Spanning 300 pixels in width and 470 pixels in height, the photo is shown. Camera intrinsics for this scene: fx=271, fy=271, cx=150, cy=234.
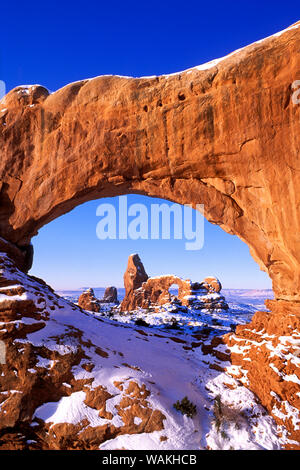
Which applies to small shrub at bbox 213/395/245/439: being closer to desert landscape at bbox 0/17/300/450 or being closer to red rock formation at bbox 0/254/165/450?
desert landscape at bbox 0/17/300/450

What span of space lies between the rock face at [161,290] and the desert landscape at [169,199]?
37835 mm

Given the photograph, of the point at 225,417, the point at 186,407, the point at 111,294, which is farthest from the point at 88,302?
the point at 225,417

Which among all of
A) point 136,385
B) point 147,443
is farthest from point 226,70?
point 147,443

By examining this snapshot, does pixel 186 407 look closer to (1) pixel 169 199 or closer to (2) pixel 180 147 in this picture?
(1) pixel 169 199

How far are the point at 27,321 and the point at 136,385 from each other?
439 cm

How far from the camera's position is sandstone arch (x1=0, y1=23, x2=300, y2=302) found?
36.0ft

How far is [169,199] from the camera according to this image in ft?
44.5

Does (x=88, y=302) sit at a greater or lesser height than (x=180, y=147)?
lesser

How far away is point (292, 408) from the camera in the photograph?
8.28 metres

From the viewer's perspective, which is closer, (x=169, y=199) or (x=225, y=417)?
(x=225, y=417)

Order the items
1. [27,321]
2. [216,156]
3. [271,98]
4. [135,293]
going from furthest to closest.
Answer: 1. [135,293]
2. [216,156]
3. [271,98]
4. [27,321]

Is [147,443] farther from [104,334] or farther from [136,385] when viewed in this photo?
[104,334]

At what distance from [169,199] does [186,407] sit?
28.9 ft

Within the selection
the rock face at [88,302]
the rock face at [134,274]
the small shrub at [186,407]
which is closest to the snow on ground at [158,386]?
the small shrub at [186,407]
